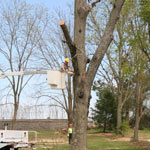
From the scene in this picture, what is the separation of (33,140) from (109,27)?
22.0 feet

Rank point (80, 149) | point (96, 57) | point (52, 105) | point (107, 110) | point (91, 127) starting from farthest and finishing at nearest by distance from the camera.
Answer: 1. point (91, 127)
2. point (107, 110)
3. point (52, 105)
4. point (96, 57)
5. point (80, 149)

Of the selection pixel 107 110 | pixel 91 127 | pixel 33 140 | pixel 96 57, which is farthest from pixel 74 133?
pixel 91 127

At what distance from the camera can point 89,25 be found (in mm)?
26219

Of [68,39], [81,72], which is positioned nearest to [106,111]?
[81,72]

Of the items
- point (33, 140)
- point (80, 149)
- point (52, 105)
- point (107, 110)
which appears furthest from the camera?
point (107, 110)

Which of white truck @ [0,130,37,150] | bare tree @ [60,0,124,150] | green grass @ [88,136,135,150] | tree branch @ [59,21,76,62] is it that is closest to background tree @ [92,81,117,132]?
green grass @ [88,136,135,150]

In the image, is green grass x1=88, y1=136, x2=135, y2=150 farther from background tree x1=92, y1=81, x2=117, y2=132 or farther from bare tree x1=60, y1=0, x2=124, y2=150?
background tree x1=92, y1=81, x2=117, y2=132

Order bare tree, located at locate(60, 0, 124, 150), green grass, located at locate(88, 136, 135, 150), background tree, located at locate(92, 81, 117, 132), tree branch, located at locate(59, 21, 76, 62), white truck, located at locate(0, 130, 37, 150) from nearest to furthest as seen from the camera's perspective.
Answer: tree branch, located at locate(59, 21, 76, 62) < bare tree, located at locate(60, 0, 124, 150) < white truck, located at locate(0, 130, 37, 150) < green grass, located at locate(88, 136, 135, 150) < background tree, located at locate(92, 81, 117, 132)

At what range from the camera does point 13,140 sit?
34.8 feet

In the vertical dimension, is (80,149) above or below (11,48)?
below

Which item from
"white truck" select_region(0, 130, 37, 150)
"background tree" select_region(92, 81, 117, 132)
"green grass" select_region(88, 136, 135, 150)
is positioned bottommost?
"green grass" select_region(88, 136, 135, 150)

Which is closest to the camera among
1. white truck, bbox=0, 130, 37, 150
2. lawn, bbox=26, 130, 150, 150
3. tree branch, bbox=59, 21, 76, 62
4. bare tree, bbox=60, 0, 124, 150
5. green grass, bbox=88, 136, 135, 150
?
tree branch, bbox=59, 21, 76, 62

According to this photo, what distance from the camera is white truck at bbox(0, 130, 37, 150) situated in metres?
10.1

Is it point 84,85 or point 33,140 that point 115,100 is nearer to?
point 33,140
